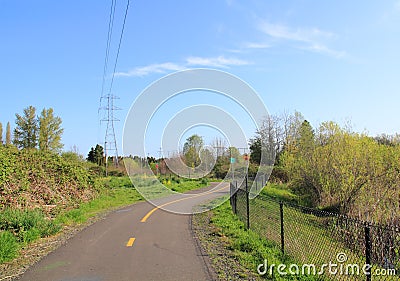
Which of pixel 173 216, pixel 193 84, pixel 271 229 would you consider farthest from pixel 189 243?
pixel 193 84

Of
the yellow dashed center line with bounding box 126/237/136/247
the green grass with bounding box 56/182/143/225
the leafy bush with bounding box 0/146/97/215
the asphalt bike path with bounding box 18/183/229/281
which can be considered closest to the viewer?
the asphalt bike path with bounding box 18/183/229/281

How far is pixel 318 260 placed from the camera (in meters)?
6.48

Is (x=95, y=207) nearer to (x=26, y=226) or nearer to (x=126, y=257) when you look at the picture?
(x=26, y=226)

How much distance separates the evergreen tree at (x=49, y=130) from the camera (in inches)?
1975

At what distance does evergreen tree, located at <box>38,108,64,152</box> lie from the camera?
5016cm

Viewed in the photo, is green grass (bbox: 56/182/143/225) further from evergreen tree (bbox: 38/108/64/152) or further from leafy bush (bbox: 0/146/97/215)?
evergreen tree (bbox: 38/108/64/152)

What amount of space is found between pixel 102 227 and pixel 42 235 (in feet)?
7.23

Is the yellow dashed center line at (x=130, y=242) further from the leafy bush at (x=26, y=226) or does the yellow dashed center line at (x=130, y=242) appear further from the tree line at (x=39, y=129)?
the tree line at (x=39, y=129)

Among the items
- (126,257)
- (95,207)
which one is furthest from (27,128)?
(126,257)

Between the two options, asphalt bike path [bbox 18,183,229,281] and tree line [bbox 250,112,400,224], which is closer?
asphalt bike path [bbox 18,183,229,281]

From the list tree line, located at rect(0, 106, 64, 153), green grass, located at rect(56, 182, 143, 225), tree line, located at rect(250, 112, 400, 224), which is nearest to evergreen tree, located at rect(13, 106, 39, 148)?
tree line, located at rect(0, 106, 64, 153)

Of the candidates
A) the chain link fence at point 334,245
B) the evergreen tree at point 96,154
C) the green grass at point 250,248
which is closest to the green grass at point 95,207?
the green grass at point 250,248

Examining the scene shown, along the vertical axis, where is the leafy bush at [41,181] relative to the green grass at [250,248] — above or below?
above

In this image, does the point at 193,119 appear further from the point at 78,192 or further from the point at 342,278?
the point at 342,278
